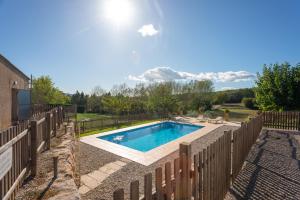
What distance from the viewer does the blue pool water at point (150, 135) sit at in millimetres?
10633

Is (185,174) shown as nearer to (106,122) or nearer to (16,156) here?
(16,156)

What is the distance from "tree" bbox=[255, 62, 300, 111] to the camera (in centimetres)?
1175

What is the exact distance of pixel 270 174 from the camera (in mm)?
4406

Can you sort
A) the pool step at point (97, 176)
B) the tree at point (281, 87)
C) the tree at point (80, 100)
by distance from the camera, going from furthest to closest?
the tree at point (80, 100)
the tree at point (281, 87)
the pool step at point (97, 176)

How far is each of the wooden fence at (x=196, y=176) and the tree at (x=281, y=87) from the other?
34.4 ft

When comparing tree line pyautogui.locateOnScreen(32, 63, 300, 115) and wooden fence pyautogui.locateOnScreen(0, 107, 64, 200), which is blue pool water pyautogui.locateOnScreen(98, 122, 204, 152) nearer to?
tree line pyautogui.locateOnScreen(32, 63, 300, 115)

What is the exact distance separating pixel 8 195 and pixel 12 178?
259mm

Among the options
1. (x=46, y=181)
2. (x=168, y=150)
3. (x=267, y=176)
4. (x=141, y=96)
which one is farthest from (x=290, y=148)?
(x=141, y=96)

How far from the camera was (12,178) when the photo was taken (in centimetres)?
225

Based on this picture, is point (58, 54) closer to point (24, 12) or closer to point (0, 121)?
point (24, 12)

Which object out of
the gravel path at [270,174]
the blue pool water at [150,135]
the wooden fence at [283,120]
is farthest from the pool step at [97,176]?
the wooden fence at [283,120]

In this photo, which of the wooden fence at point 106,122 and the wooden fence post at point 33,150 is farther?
the wooden fence at point 106,122

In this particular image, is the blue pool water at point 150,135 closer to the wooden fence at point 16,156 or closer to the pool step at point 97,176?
the pool step at point 97,176

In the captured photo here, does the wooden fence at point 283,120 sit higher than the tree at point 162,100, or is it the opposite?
A: the tree at point 162,100
